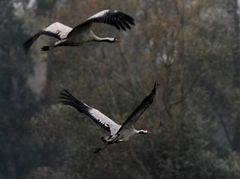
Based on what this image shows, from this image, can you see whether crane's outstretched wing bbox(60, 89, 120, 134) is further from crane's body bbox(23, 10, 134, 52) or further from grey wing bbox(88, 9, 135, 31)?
grey wing bbox(88, 9, 135, 31)

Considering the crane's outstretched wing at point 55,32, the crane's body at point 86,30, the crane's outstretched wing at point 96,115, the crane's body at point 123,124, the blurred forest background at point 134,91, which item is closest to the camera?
the crane's body at point 123,124

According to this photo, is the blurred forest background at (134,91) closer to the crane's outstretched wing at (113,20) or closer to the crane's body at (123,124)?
the crane's body at (123,124)

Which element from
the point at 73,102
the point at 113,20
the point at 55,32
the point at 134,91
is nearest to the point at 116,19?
the point at 113,20

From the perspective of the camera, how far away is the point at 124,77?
37.5 meters

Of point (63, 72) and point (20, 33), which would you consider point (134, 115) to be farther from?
point (20, 33)

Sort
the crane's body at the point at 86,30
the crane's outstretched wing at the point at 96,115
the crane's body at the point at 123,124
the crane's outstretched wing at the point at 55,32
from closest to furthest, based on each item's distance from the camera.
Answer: the crane's body at the point at 123,124 < the crane's body at the point at 86,30 < the crane's outstretched wing at the point at 96,115 < the crane's outstretched wing at the point at 55,32

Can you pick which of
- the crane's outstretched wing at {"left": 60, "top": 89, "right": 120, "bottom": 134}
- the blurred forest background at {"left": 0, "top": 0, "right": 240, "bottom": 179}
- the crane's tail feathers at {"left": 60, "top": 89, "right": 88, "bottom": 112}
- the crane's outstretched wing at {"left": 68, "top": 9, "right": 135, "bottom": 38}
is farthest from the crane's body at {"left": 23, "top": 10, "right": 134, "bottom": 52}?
the blurred forest background at {"left": 0, "top": 0, "right": 240, "bottom": 179}

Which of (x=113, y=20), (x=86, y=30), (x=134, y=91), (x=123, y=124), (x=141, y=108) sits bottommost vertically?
(x=123, y=124)

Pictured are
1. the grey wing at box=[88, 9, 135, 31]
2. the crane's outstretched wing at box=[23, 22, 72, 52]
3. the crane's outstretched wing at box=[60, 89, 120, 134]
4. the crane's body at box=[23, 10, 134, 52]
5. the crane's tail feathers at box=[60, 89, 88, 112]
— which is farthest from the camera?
the crane's tail feathers at box=[60, 89, 88, 112]

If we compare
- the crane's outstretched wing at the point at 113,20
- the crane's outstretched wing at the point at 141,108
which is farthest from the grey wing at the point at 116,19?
the crane's outstretched wing at the point at 141,108

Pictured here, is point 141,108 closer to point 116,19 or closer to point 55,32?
point 116,19

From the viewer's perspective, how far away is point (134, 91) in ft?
119

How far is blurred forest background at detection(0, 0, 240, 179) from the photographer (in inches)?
1303

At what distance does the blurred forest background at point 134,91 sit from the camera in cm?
3309
